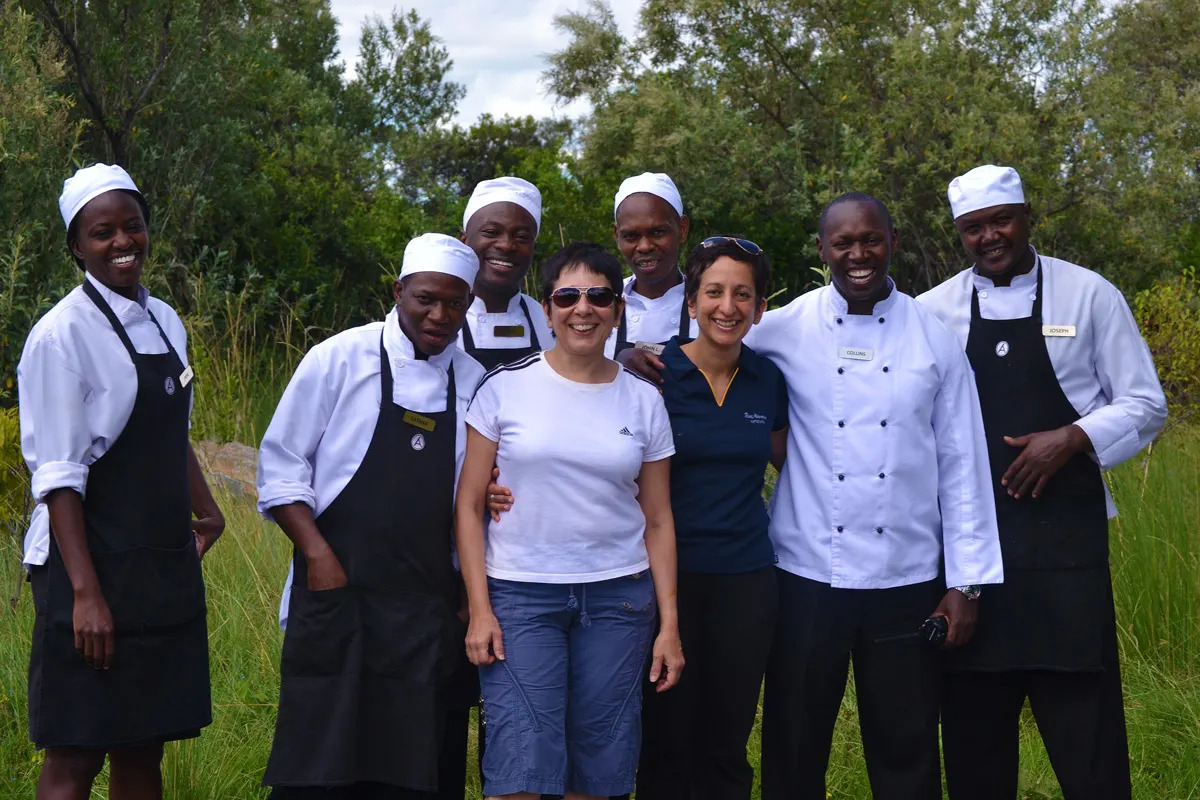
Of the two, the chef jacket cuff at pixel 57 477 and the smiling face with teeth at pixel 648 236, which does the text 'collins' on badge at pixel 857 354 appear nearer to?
the smiling face with teeth at pixel 648 236

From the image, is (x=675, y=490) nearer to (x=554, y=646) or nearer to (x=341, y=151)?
(x=554, y=646)

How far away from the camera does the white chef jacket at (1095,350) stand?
12.4 ft

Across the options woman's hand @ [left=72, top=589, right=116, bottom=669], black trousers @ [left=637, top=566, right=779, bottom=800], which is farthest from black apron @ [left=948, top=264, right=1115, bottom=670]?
woman's hand @ [left=72, top=589, right=116, bottom=669]

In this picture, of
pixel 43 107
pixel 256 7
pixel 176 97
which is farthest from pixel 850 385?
pixel 256 7

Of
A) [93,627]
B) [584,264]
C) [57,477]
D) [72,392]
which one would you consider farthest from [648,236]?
[93,627]

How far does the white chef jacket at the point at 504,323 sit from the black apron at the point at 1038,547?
140 centimetres

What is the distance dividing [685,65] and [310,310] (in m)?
8.17

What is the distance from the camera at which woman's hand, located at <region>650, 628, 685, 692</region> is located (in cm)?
351

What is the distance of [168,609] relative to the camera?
3479 millimetres

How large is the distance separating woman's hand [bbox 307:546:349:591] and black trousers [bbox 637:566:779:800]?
94 centimetres

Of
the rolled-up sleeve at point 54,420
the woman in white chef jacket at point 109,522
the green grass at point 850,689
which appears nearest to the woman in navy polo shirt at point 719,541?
the green grass at point 850,689

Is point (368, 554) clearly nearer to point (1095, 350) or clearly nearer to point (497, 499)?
point (497, 499)

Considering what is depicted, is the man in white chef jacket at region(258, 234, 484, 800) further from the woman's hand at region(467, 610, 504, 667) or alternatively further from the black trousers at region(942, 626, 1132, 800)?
the black trousers at region(942, 626, 1132, 800)

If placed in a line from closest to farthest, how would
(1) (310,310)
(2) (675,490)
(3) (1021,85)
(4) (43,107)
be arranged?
(2) (675,490) → (4) (43,107) → (1) (310,310) → (3) (1021,85)
